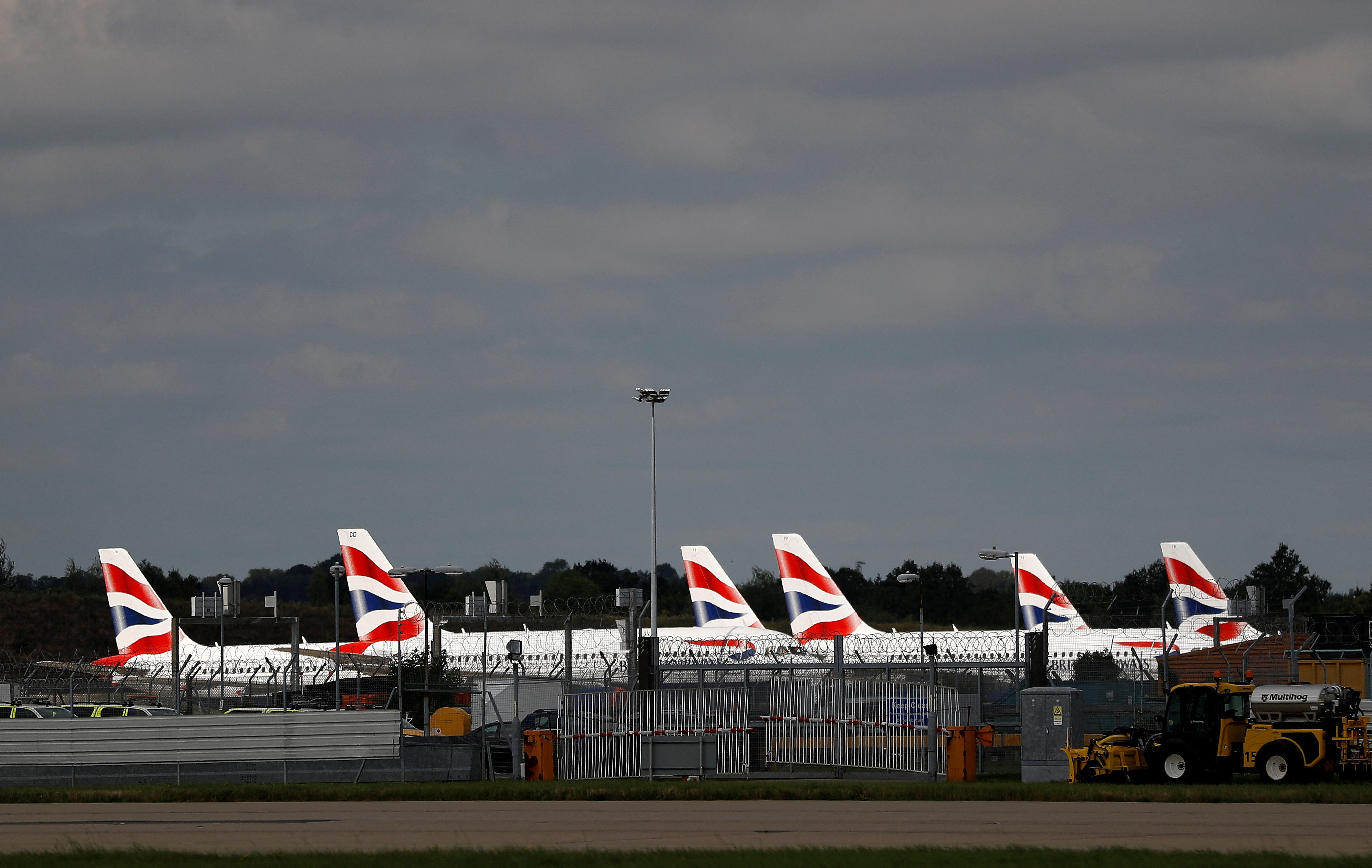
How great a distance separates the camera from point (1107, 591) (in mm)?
152500

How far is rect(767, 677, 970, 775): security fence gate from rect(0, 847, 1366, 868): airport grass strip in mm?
12047

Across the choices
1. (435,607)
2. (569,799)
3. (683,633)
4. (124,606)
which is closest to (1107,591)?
(683,633)

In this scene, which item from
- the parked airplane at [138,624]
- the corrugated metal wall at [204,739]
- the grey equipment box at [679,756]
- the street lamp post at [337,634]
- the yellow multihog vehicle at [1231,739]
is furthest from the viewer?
the parked airplane at [138,624]

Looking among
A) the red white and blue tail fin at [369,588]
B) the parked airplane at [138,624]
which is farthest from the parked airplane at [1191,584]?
the parked airplane at [138,624]

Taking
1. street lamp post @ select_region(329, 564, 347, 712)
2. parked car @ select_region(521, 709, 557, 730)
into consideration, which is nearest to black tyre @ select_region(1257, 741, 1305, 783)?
parked car @ select_region(521, 709, 557, 730)

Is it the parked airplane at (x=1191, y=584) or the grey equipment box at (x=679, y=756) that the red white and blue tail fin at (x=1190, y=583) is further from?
the grey equipment box at (x=679, y=756)

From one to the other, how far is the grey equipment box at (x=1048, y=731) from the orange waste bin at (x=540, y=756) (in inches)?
364

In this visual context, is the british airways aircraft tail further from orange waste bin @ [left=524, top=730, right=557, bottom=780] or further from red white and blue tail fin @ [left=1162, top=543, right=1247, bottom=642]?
red white and blue tail fin @ [left=1162, top=543, right=1247, bottom=642]

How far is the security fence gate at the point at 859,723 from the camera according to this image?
30.0 meters

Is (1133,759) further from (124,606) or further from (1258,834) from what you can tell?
(124,606)

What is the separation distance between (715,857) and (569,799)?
9822 mm

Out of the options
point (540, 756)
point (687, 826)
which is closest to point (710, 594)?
point (540, 756)

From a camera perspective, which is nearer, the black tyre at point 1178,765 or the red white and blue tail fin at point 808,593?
the black tyre at point 1178,765

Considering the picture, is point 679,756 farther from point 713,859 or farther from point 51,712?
point 51,712
